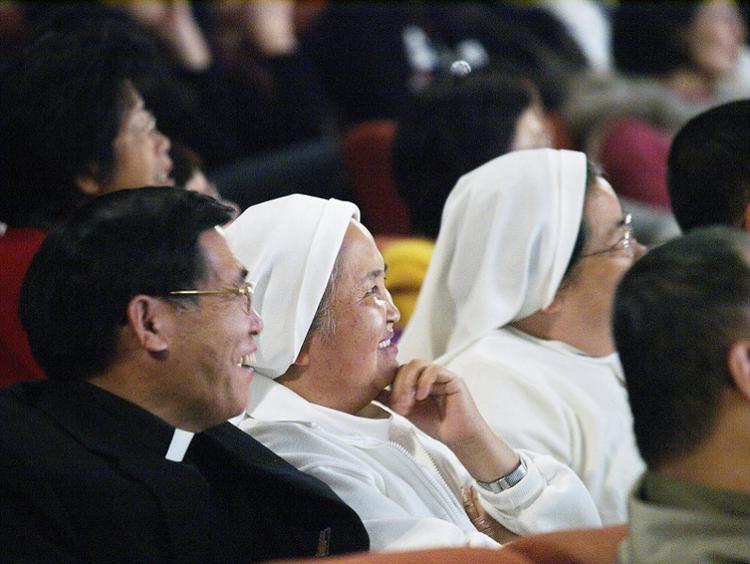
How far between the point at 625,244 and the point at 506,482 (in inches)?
24.8

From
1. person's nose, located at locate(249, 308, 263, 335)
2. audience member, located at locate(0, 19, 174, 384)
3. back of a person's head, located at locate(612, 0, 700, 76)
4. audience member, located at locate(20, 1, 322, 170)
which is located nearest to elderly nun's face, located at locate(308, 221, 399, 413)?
person's nose, located at locate(249, 308, 263, 335)

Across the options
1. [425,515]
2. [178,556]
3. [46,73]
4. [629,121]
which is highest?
[46,73]

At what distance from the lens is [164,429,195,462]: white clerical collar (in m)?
1.95

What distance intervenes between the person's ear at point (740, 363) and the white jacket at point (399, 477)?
0.61 metres

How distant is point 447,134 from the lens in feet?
11.8

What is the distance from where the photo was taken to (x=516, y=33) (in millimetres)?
5805

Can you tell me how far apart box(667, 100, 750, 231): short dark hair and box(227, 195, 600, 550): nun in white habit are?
2.08 ft

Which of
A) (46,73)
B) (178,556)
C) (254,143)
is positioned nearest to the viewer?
(178,556)

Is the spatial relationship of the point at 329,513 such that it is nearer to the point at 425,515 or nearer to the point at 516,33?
the point at 425,515

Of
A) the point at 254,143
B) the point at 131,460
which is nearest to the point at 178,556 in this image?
the point at 131,460

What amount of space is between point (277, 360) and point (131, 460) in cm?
36

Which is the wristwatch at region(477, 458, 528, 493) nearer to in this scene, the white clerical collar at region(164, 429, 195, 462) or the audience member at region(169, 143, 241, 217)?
the white clerical collar at region(164, 429, 195, 462)

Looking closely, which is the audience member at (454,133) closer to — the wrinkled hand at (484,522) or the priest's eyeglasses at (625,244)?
the priest's eyeglasses at (625,244)

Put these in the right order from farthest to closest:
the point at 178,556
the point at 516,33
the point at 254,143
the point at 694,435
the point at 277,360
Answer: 1. the point at 516,33
2. the point at 254,143
3. the point at 277,360
4. the point at 178,556
5. the point at 694,435
